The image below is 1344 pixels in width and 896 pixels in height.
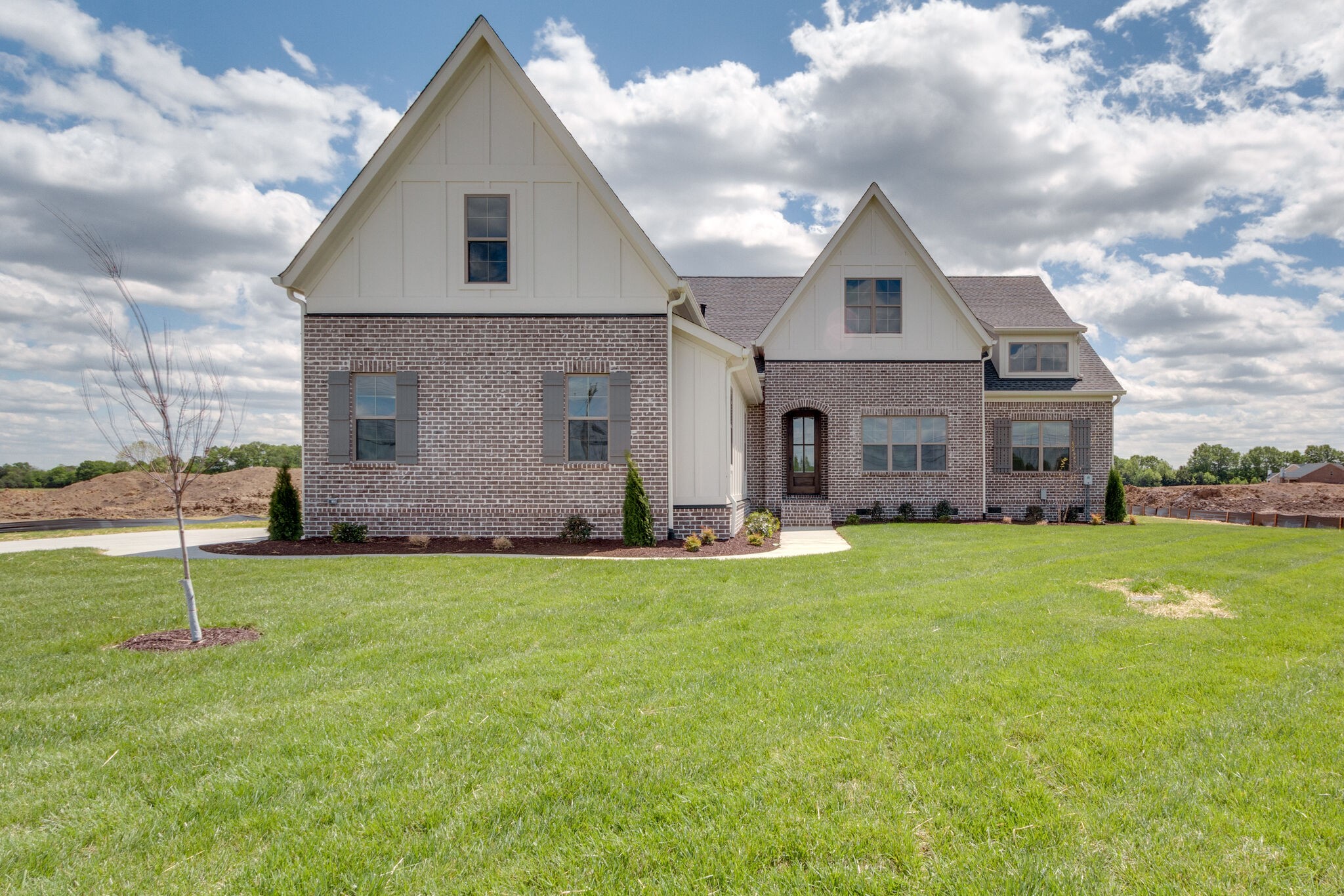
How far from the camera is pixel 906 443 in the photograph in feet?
62.9

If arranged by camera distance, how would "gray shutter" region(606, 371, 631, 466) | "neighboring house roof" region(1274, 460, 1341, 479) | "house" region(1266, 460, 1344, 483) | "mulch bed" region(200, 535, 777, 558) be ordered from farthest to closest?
"neighboring house roof" region(1274, 460, 1341, 479)
"house" region(1266, 460, 1344, 483)
"gray shutter" region(606, 371, 631, 466)
"mulch bed" region(200, 535, 777, 558)

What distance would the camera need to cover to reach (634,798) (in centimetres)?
310

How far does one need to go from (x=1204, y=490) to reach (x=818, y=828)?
41.9 metres

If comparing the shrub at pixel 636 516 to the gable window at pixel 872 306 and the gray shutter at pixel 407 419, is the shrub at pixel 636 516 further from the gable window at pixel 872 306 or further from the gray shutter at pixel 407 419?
the gable window at pixel 872 306

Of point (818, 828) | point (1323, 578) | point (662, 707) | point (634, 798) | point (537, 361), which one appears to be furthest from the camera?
point (537, 361)

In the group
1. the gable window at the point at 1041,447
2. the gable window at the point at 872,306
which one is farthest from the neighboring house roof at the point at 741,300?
the gable window at the point at 1041,447

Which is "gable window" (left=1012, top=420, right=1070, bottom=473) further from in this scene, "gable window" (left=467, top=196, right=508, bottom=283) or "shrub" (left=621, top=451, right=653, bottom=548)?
"gable window" (left=467, top=196, right=508, bottom=283)

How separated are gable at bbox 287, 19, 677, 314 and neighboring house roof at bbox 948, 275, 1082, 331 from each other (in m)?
11.7

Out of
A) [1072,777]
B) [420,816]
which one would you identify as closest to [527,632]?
[420,816]

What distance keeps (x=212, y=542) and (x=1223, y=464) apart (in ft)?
316

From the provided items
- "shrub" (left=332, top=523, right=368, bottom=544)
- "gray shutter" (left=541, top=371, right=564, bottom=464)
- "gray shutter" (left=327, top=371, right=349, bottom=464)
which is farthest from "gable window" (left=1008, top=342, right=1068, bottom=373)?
"shrub" (left=332, top=523, right=368, bottom=544)

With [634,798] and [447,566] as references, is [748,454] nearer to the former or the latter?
[447,566]

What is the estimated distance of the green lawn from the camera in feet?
8.72

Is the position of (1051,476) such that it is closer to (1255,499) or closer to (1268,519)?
(1268,519)
